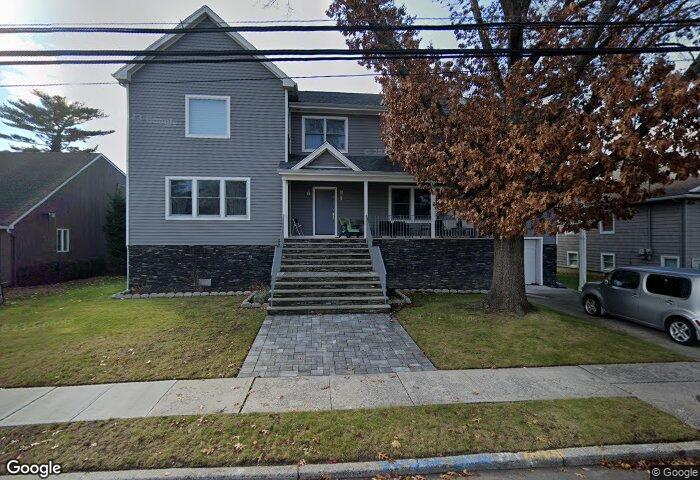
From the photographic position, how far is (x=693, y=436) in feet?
11.9

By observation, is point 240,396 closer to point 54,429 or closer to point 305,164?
point 54,429

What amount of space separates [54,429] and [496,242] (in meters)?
9.15

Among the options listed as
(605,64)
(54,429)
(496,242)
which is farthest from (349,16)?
(54,429)

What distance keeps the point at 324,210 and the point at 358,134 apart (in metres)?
3.76

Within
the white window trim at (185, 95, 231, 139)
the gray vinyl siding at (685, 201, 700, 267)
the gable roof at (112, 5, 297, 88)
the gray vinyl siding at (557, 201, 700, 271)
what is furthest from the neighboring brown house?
the gray vinyl siding at (685, 201, 700, 267)

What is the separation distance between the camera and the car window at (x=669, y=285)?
6.90m

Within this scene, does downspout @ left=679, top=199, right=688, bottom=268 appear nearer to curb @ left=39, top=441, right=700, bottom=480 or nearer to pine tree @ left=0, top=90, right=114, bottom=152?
curb @ left=39, top=441, right=700, bottom=480

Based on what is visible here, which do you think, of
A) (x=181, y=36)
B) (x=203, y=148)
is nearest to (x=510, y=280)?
(x=203, y=148)

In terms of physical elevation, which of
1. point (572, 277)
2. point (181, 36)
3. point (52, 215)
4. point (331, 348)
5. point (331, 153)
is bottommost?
point (331, 348)

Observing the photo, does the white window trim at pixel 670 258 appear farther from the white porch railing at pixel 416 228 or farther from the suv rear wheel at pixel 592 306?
the white porch railing at pixel 416 228

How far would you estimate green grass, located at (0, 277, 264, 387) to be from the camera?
17.2 feet

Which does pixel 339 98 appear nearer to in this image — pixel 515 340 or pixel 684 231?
pixel 515 340

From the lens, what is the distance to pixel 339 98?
1540 cm

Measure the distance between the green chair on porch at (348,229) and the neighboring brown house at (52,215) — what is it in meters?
14.6
